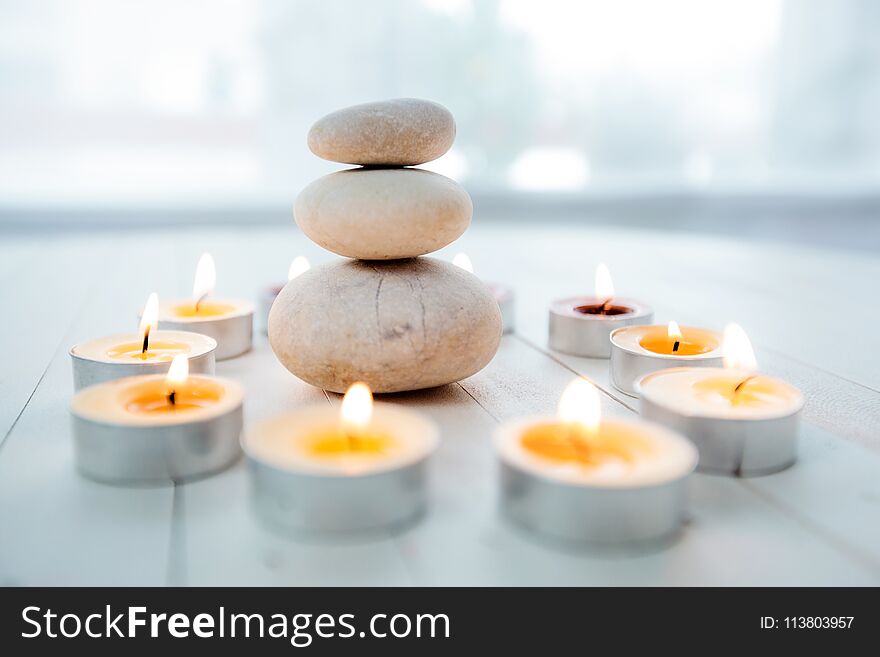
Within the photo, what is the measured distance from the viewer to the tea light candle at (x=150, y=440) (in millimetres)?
748

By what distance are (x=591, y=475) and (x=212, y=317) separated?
719 mm

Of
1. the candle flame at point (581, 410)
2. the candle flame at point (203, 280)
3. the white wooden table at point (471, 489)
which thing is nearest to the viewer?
the white wooden table at point (471, 489)

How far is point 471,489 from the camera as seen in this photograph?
29.7 inches

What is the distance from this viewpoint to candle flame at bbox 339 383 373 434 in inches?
28.3

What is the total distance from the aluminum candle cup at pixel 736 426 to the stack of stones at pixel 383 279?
9.4 inches

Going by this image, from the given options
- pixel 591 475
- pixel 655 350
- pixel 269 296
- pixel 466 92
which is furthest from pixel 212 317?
pixel 466 92

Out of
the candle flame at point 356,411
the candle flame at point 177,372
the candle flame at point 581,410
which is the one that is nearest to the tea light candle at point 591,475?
the candle flame at point 581,410

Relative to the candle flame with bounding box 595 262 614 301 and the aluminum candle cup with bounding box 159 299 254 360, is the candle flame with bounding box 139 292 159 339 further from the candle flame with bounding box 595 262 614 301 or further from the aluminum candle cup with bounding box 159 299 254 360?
the candle flame with bounding box 595 262 614 301

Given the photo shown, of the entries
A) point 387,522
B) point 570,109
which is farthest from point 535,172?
point 387,522

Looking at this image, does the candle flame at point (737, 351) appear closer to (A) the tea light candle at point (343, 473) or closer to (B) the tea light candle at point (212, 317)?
(A) the tea light candle at point (343, 473)

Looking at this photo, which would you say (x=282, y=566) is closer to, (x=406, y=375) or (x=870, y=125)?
(x=406, y=375)

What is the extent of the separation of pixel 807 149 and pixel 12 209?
2.84 m

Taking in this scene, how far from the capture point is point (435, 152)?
3.38 feet

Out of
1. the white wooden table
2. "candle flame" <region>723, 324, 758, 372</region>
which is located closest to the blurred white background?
the white wooden table
